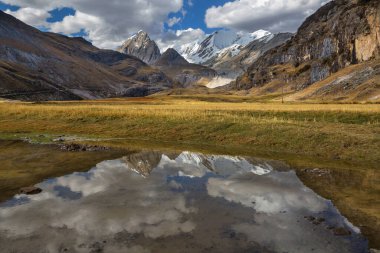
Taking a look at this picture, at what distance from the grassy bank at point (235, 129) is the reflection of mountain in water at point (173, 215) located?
10.4 m

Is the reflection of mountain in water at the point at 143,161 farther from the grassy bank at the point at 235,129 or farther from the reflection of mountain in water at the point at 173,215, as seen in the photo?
the grassy bank at the point at 235,129

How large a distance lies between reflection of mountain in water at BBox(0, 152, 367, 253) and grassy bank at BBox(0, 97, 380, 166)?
34.0ft

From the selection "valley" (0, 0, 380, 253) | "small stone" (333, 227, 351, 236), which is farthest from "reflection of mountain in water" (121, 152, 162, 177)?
"small stone" (333, 227, 351, 236)

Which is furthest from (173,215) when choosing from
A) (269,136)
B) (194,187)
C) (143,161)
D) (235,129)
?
(235,129)

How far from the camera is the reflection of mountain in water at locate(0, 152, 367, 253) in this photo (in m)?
13.9

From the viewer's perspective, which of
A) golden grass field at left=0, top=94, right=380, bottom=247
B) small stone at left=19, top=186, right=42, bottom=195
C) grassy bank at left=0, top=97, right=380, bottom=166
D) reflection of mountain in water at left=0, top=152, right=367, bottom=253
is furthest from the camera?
grassy bank at left=0, top=97, right=380, bottom=166

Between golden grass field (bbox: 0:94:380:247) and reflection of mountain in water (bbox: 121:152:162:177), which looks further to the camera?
reflection of mountain in water (bbox: 121:152:162:177)

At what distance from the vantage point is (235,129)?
4212 centimetres

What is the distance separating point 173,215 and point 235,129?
26.1 metres

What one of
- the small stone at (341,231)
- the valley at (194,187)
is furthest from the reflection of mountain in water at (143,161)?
the small stone at (341,231)

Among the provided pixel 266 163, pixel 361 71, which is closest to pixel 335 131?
pixel 266 163

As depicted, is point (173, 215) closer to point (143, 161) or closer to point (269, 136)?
point (143, 161)

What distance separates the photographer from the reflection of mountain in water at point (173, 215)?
13.9 m

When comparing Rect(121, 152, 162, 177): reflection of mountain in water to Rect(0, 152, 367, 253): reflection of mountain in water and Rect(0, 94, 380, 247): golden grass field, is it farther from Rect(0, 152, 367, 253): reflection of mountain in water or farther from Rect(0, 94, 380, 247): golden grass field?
Rect(0, 94, 380, 247): golden grass field
